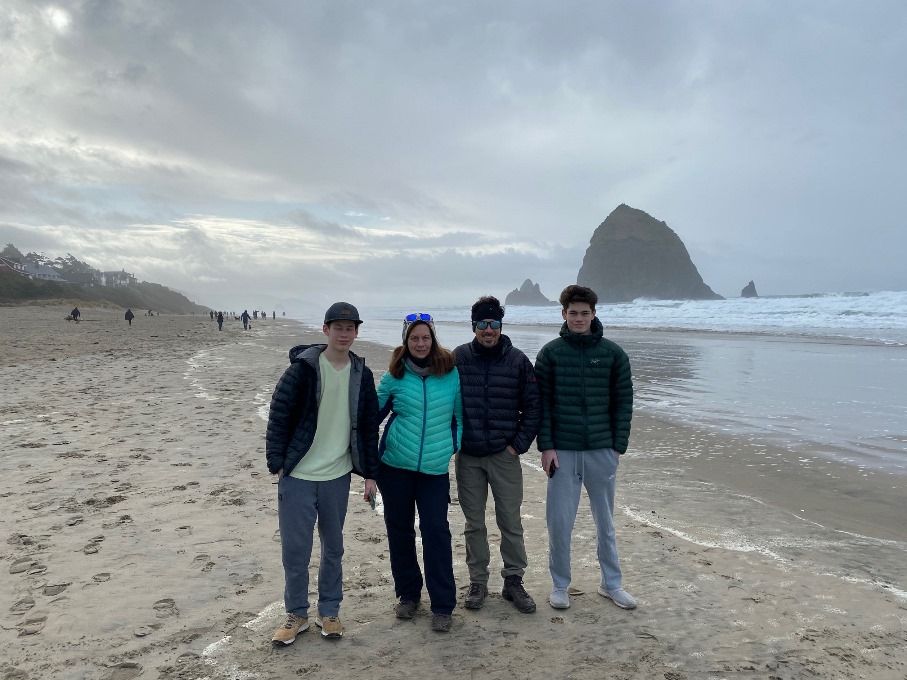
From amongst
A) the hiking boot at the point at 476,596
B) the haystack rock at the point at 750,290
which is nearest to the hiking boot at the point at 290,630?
the hiking boot at the point at 476,596

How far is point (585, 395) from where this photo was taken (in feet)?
13.1

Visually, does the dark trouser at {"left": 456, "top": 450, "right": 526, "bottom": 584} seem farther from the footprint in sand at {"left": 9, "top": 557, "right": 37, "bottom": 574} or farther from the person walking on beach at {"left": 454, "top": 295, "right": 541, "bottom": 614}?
the footprint in sand at {"left": 9, "top": 557, "right": 37, "bottom": 574}

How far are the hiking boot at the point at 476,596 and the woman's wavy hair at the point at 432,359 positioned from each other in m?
1.63

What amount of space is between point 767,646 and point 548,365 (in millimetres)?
2298

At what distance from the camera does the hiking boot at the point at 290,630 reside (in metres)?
3.48

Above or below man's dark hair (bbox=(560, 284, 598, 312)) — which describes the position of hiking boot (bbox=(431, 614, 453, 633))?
below

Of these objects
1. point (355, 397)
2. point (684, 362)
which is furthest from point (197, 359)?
point (355, 397)

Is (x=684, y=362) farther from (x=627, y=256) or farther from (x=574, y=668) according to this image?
(x=627, y=256)

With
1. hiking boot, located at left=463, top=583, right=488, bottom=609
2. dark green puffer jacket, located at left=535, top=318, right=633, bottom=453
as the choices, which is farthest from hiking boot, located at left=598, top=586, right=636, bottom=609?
dark green puffer jacket, located at left=535, top=318, right=633, bottom=453

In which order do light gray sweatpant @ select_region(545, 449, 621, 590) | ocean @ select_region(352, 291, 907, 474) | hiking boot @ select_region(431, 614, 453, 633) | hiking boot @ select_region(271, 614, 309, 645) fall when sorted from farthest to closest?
1. ocean @ select_region(352, 291, 907, 474)
2. light gray sweatpant @ select_region(545, 449, 621, 590)
3. hiking boot @ select_region(431, 614, 453, 633)
4. hiking boot @ select_region(271, 614, 309, 645)

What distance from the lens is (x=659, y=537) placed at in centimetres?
536

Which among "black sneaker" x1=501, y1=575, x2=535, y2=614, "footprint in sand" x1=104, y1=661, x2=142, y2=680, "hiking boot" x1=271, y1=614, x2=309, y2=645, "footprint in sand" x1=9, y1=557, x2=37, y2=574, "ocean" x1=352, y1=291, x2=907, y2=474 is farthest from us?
"ocean" x1=352, y1=291, x2=907, y2=474

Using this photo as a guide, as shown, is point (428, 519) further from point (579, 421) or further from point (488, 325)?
point (488, 325)

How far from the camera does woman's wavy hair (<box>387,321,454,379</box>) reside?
12.1 feet
